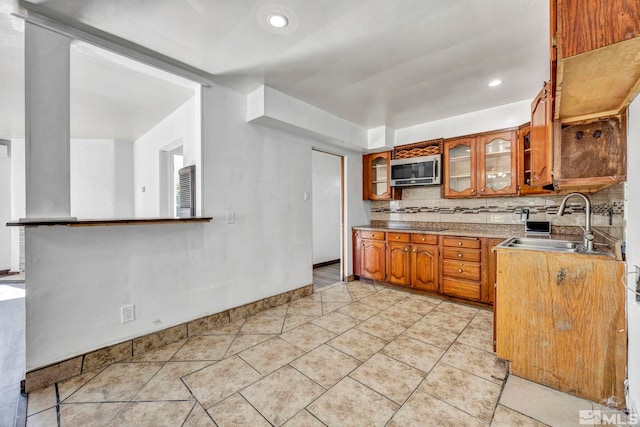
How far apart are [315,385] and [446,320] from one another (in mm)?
1670

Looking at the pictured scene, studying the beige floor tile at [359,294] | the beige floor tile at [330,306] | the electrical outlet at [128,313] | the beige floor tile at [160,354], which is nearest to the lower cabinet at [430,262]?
the beige floor tile at [359,294]

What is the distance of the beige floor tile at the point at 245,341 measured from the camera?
2.19 m

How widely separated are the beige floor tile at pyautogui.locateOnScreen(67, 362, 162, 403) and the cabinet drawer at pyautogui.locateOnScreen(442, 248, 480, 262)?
10.3 ft

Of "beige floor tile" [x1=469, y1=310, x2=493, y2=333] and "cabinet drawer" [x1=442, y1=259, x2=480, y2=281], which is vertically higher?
"cabinet drawer" [x1=442, y1=259, x2=480, y2=281]

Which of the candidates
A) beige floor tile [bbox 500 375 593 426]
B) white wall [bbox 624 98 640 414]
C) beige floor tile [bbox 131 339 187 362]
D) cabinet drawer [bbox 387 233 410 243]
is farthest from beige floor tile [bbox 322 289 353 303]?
white wall [bbox 624 98 640 414]

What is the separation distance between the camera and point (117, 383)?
1.79 metres

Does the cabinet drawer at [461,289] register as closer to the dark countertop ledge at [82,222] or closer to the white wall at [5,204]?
the dark countertop ledge at [82,222]

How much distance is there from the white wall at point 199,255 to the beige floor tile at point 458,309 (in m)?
1.67

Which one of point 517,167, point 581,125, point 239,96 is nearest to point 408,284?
point 517,167

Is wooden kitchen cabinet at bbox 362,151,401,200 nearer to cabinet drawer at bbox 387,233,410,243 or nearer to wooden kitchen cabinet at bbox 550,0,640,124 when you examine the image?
cabinet drawer at bbox 387,233,410,243

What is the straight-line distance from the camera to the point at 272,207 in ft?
10.4

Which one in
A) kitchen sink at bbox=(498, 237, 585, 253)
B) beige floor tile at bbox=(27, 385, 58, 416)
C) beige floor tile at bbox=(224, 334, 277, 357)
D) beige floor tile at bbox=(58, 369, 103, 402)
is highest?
kitchen sink at bbox=(498, 237, 585, 253)

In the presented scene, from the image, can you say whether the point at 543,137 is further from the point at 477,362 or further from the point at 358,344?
the point at 358,344

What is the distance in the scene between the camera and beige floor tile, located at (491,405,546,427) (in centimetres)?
142
